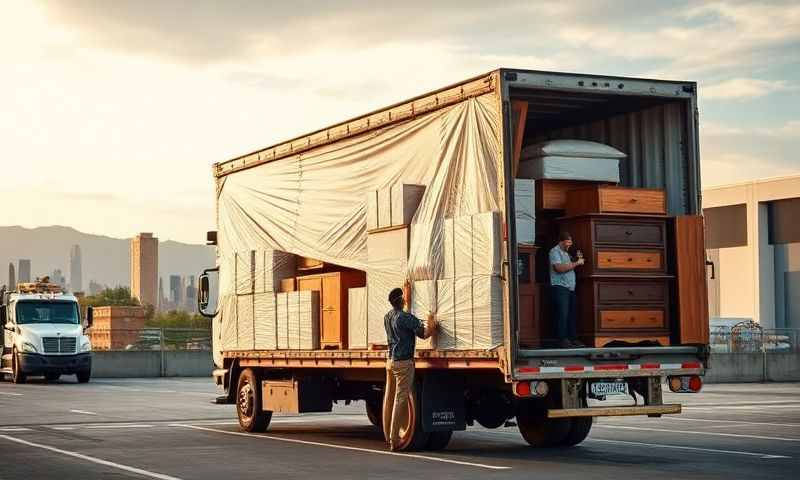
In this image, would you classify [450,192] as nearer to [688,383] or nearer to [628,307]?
[628,307]

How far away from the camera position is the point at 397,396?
15.7 meters

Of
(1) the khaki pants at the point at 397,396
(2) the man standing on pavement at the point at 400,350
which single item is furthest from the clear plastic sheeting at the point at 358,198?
(1) the khaki pants at the point at 397,396

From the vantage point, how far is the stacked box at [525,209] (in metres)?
15.2

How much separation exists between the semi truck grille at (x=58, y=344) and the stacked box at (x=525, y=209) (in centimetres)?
2766

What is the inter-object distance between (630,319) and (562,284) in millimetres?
904

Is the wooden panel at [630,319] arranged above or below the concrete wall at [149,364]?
above

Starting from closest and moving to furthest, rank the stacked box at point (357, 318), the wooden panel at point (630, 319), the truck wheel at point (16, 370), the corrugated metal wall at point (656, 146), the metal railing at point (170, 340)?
the wooden panel at point (630, 319) → the corrugated metal wall at point (656, 146) → the stacked box at point (357, 318) → the truck wheel at point (16, 370) → the metal railing at point (170, 340)

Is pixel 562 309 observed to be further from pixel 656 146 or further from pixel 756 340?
pixel 756 340

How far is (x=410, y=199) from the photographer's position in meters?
16.0

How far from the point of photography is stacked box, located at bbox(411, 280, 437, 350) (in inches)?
609

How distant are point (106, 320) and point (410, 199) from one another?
59555 mm

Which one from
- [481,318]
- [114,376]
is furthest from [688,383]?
[114,376]

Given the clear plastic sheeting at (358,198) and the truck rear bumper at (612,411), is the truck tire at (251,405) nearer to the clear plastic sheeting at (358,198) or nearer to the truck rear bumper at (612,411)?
the clear plastic sheeting at (358,198)

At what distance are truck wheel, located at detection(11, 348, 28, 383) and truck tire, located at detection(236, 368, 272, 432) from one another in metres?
21.6
